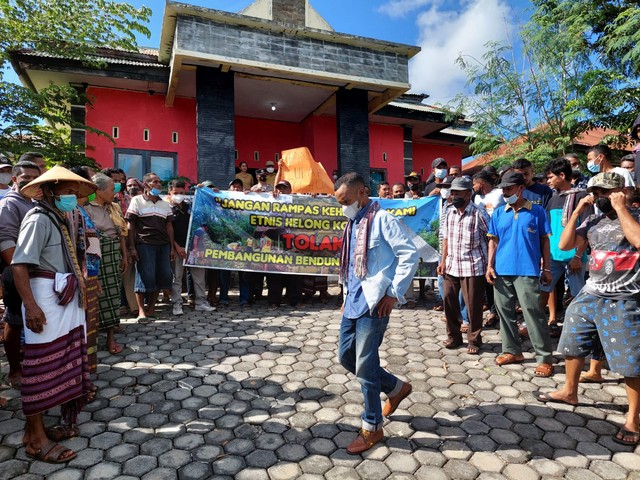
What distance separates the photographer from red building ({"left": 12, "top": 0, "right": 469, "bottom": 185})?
9750 millimetres

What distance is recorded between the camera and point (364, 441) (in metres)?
2.59

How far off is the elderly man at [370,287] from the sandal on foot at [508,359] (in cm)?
174

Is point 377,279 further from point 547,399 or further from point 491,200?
point 491,200

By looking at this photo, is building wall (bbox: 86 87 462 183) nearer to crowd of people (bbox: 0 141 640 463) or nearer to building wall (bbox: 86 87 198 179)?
building wall (bbox: 86 87 198 179)

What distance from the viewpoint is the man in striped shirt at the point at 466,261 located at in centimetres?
433

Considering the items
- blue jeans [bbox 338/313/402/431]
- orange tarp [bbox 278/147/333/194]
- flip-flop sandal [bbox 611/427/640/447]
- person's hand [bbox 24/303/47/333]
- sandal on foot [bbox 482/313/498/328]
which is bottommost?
flip-flop sandal [bbox 611/427/640/447]

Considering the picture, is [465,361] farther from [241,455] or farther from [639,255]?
[241,455]

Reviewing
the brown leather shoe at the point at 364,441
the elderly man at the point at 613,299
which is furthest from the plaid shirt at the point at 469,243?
the brown leather shoe at the point at 364,441

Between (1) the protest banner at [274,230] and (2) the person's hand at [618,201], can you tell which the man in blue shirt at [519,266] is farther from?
(1) the protest banner at [274,230]

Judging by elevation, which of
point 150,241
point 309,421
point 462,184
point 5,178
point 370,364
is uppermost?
point 5,178

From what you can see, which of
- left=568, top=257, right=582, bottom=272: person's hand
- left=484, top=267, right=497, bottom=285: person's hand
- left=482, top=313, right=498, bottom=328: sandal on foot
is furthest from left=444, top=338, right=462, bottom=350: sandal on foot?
left=568, top=257, right=582, bottom=272: person's hand

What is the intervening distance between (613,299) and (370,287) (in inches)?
69.3

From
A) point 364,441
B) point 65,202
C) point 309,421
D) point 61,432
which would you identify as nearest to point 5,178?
point 65,202

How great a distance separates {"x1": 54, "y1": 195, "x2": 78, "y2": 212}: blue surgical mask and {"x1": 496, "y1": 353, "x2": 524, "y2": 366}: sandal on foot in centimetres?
405
